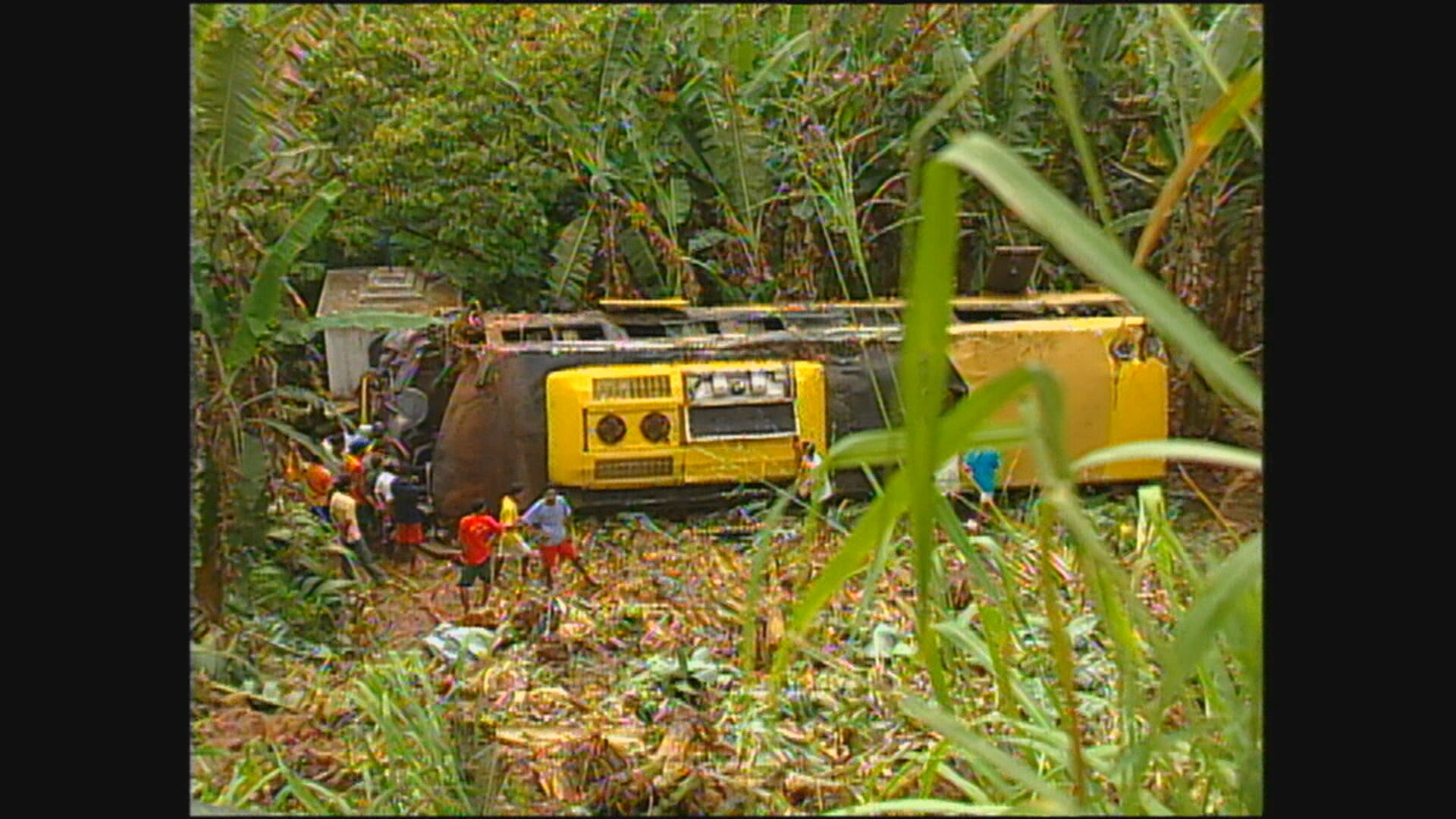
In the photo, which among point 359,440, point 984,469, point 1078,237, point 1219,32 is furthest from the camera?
point 359,440

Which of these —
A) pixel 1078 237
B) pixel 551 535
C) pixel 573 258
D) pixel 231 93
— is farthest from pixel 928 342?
pixel 573 258

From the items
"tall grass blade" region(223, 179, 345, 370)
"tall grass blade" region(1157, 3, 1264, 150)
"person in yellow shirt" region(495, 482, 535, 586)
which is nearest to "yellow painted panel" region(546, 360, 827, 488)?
"person in yellow shirt" region(495, 482, 535, 586)

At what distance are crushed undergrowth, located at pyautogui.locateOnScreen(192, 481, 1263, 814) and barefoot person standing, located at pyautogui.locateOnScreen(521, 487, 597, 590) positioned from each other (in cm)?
2

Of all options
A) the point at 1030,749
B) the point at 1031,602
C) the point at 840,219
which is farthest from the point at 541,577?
the point at 1030,749

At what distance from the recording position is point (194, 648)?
75 centimetres

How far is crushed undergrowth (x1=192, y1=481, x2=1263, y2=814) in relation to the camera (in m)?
0.76

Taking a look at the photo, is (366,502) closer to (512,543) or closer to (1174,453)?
(512,543)

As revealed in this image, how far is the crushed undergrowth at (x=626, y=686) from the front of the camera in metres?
0.76

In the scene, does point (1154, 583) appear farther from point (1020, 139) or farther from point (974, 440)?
point (1020, 139)

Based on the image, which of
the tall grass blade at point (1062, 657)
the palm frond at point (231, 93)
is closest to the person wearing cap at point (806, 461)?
the palm frond at point (231, 93)

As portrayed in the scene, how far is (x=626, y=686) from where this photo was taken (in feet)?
3.81

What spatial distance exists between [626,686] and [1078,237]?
835 mm

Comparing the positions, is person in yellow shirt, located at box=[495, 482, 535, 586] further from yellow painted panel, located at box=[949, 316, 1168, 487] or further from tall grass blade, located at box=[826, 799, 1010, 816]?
tall grass blade, located at box=[826, 799, 1010, 816]
